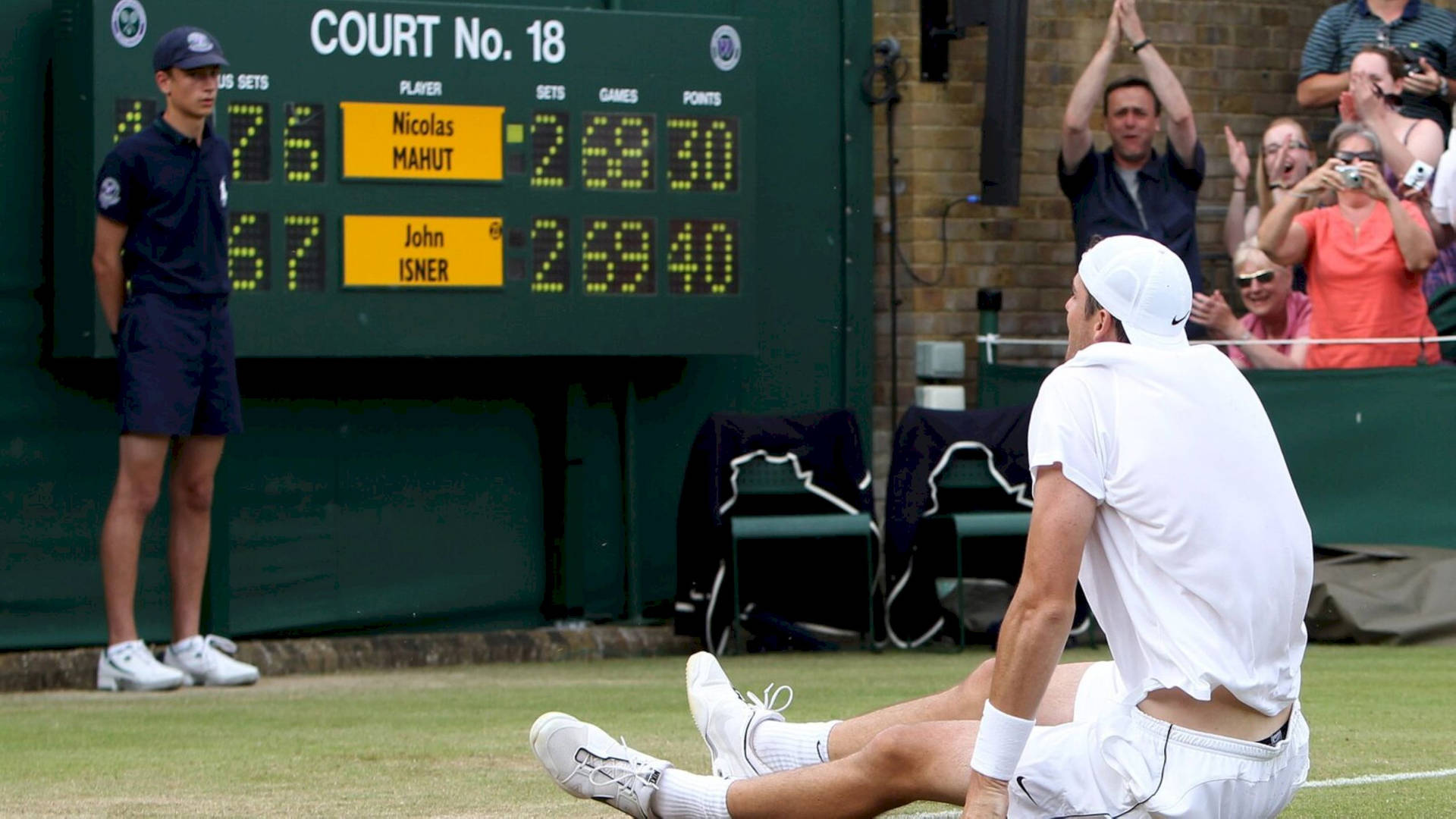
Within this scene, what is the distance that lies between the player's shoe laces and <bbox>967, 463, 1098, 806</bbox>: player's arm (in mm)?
1147

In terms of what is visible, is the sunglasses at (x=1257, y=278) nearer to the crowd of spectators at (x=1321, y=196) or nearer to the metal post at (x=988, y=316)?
the crowd of spectators at (x=1321, y=196)

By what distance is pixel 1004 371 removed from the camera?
38.6ft

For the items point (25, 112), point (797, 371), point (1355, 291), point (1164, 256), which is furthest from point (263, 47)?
point (1164, 256)

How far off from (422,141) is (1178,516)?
21.7ft

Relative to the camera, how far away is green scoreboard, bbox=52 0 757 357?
31.9 feet

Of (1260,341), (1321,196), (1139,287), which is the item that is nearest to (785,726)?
(1139,287)

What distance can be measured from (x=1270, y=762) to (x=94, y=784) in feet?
11.4

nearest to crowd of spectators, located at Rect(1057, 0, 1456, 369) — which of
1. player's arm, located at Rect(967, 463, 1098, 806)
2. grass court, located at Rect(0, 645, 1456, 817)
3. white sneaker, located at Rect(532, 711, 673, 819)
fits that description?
grass court, located at Rect(0, 645, 1456, 817)

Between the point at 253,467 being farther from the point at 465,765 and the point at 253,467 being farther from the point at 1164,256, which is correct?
the point at 1164,256

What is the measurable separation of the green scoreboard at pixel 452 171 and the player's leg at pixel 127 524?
580mm

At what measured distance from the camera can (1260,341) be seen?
11195mm

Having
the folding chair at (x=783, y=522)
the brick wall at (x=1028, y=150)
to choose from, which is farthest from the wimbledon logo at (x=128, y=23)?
the brick wall at (x=1028, y=150)

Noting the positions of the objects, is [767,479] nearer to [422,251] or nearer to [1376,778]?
[422,251]

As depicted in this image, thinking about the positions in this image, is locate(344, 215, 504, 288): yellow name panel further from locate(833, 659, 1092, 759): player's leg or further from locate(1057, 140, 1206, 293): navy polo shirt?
locate(833, 659, 1092, 759): player's leg
